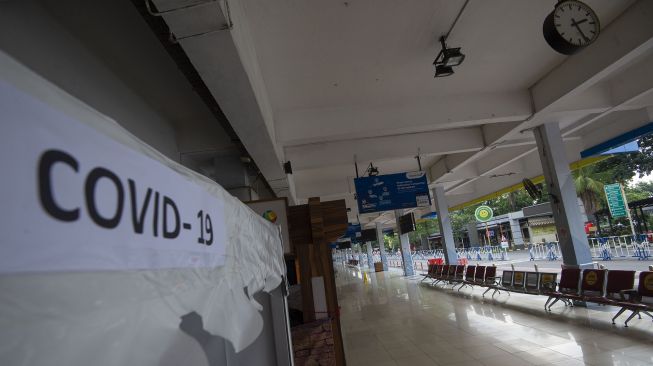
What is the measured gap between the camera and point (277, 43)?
4223 mm

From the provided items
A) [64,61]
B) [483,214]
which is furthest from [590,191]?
[64,61]

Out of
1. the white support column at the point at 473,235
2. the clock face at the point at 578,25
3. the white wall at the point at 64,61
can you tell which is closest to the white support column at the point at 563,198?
the clock face at the point at 578,25

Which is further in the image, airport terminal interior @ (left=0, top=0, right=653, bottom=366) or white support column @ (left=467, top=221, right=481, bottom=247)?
white support column @ (left=467, top=221, right=481, bottom=247)

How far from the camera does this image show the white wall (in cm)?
237

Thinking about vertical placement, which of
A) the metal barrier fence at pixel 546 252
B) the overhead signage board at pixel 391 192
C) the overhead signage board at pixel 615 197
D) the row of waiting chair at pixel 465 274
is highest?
the overhead signage board at pixel 391 192

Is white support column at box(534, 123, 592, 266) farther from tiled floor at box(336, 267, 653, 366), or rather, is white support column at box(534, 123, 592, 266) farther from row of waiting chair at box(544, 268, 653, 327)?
tiled floor at box(336, 267, 653, 366)

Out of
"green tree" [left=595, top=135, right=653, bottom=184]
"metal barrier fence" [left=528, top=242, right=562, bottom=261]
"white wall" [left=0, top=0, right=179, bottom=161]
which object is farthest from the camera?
"green tree" [left=595, top=135, right=653, bottom=184]

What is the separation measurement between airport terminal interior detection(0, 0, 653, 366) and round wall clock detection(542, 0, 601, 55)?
20 millimetres

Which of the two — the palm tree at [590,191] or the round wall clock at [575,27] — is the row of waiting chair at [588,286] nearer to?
the round wall clock at [575,27]

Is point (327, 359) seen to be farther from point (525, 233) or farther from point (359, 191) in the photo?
point (525, 233)

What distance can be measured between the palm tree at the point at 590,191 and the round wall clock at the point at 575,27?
82.0 feet

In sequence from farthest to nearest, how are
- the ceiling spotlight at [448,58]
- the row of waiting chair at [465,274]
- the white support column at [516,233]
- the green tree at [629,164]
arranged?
the white support column at [516,233] → the green tree at [629,164] → the row of waiting chair at [465,274] → the ceiling spotlight at [448,58]

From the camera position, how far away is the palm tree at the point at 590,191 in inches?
953

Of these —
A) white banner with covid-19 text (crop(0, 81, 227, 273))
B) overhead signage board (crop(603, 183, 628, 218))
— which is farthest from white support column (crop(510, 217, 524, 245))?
white banner with covid-19 text (crop(0, 81, 227, 273))
